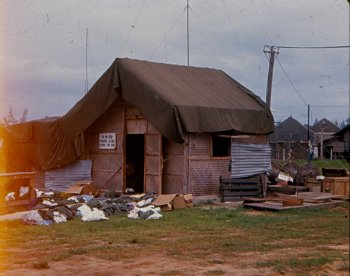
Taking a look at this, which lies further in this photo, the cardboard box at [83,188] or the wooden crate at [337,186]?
the cardboard box at [83,188]

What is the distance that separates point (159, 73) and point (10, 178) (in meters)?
7.24

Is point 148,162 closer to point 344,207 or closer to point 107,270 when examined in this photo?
point 344,207

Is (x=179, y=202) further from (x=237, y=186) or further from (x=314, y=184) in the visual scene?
(x=314, y=184)

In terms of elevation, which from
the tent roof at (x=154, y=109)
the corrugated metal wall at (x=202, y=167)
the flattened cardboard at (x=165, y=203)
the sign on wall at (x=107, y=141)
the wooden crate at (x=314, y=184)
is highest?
the tent roof at (x=154, y=109)

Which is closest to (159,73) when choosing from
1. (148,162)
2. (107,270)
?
(148,162)

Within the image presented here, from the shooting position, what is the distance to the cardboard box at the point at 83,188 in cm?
2044

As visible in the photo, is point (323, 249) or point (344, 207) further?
point (344, 207)

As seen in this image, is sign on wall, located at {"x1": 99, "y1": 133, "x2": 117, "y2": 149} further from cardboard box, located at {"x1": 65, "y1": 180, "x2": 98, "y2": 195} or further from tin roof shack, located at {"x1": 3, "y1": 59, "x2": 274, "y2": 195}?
cardboard box, located at {"x1": 65, "y1": 180, "x2": 98, "y2": 195}

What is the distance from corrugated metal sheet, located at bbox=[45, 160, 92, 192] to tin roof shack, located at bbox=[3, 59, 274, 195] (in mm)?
264

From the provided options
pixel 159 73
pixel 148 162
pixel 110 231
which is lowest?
pixel 110 231

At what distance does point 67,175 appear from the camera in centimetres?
2219

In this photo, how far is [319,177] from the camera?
21859mm

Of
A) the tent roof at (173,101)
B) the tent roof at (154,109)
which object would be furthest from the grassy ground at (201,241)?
the tent roof at (154,109)

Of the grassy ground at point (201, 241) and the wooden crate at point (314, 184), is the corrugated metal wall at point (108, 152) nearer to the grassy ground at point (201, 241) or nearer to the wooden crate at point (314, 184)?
the grassy ground at point (201, 241)
